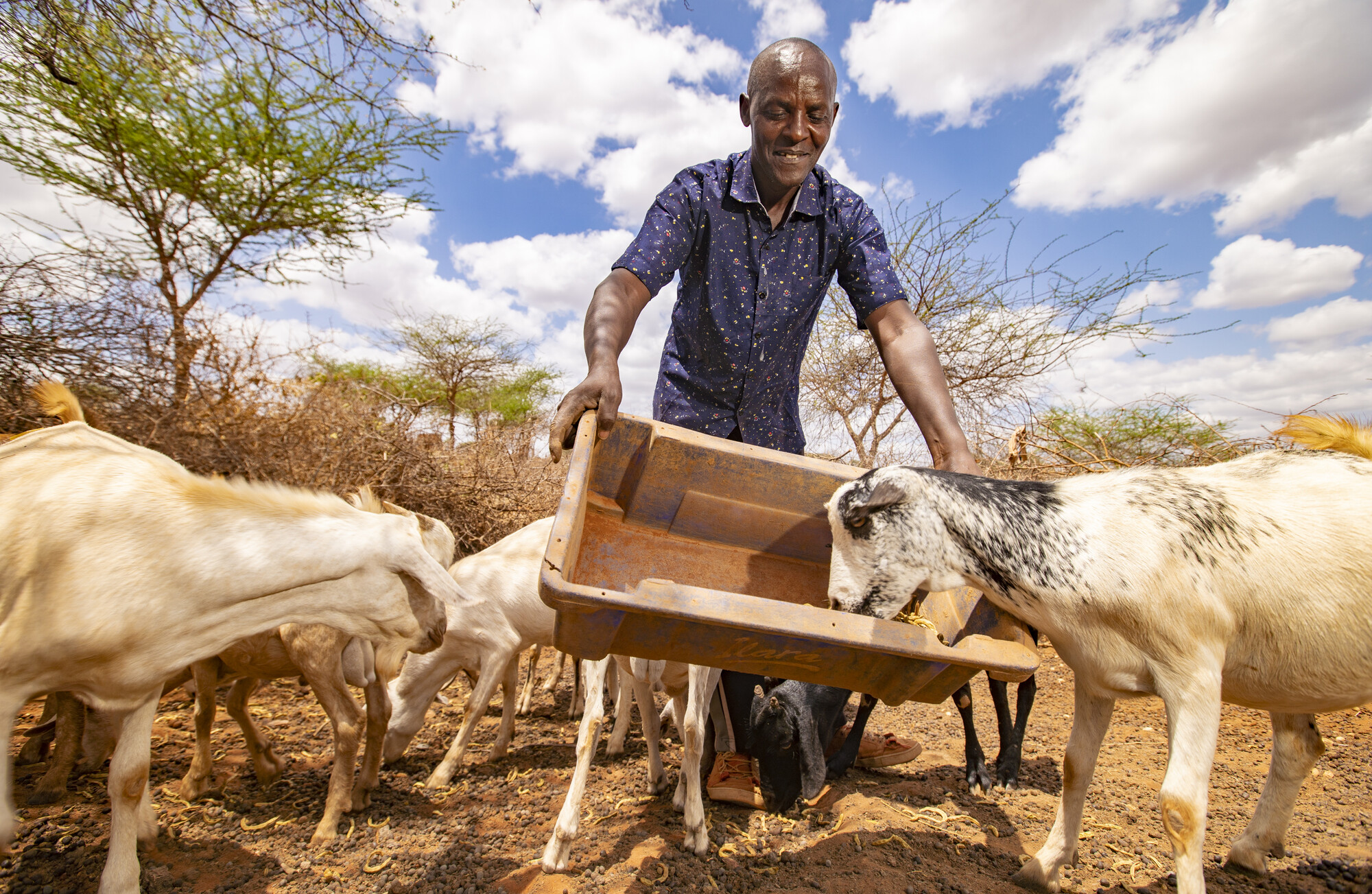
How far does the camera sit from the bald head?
2.99 meters

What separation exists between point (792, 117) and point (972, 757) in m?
3.75

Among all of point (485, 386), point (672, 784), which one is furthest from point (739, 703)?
point (485, 386)

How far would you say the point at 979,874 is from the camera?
2.80m

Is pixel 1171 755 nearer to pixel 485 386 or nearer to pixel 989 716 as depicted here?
pixel 989 716

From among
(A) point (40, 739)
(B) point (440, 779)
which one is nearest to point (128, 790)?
(B) point (440, 779)

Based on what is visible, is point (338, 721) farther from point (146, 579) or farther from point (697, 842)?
point (697, 842)

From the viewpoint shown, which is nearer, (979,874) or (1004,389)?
(979,874)

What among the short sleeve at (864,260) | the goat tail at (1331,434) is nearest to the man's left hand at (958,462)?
the short sleeve at (864,260)

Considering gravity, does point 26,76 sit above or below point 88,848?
above

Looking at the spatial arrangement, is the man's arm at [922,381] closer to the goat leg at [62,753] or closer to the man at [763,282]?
the man at [763,282]

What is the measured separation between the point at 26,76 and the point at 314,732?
7268mm

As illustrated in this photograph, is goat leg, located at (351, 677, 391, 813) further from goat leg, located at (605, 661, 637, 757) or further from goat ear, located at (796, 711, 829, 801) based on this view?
goat ear, located at (796, 711, 829, 801)

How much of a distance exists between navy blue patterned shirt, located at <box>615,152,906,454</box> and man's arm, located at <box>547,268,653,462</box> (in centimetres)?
16

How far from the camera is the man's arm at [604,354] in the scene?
7.72 ft
